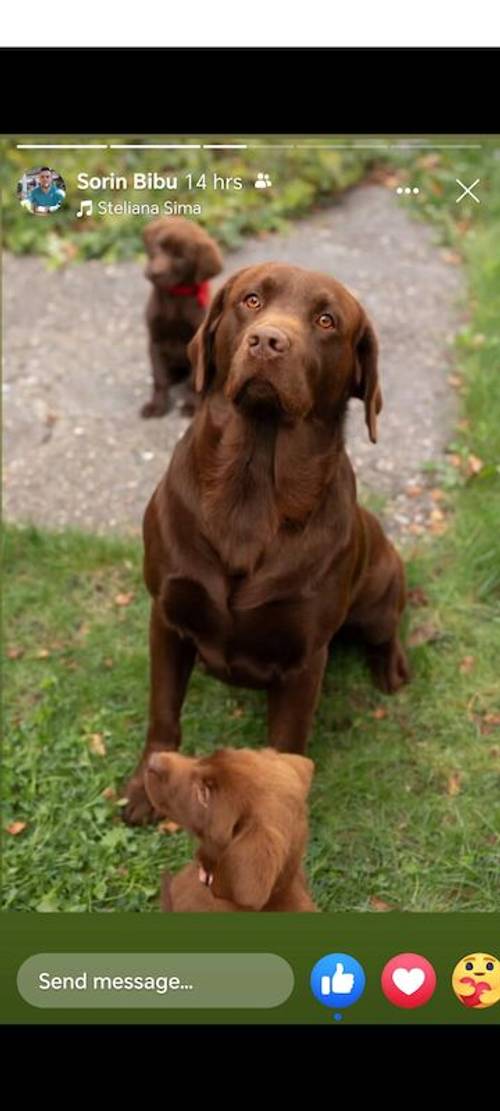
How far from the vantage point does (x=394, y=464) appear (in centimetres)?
395

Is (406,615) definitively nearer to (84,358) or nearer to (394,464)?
(394,464)

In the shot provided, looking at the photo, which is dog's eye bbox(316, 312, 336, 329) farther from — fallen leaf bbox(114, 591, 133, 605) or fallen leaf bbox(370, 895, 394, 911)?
fallen leaf bbox(114, 591, 133, 605)

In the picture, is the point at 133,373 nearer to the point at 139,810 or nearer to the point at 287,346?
the point at 139,810

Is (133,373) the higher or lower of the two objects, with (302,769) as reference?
higher

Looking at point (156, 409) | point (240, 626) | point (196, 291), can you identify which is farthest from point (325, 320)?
point (156, 409)

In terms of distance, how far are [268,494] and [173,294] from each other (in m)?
1.68

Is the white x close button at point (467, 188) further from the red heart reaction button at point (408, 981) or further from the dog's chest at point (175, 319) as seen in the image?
the dog's chest at point (175, 319)

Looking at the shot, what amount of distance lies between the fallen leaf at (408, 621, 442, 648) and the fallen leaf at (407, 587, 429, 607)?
0.09 meters

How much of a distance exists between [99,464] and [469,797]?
5.53 feet

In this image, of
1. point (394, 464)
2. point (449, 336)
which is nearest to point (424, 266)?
point (449, 336)

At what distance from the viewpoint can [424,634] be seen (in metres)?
3.54

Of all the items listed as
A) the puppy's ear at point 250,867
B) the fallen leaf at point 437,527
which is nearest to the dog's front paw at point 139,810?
the puppy's ear at point 250,867

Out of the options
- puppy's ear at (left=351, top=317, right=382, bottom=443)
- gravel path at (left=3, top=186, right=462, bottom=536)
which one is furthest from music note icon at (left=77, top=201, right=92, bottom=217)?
gravel path at (left=3, top=186, right=462, bottom=536)

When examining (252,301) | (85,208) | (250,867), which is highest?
(85,208)
